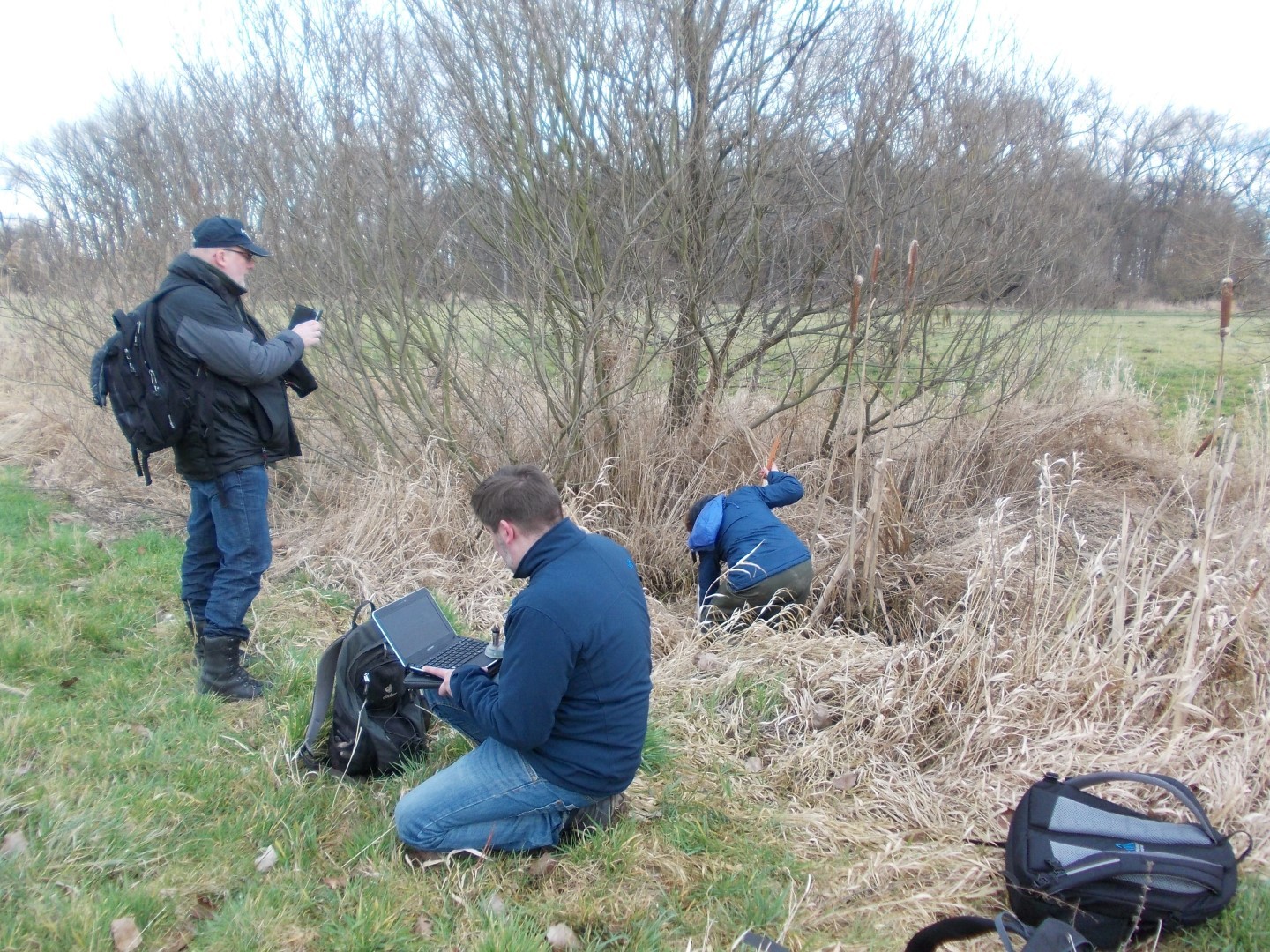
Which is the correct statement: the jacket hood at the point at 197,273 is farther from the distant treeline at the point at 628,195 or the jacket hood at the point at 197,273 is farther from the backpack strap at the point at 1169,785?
the backpack strap at the point at 1169,785

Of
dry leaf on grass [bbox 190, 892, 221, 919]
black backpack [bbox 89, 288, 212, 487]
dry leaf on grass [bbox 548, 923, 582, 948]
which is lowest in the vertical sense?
dry leaf on grass [bbox 548, 923, 582, 948]

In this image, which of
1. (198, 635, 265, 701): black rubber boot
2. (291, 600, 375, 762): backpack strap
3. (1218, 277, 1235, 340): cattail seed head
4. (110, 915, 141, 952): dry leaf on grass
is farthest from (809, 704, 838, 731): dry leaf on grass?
(110, 915, 141, 952): dry leaf on grass

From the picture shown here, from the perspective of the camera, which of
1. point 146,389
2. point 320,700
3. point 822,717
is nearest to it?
point 320,700

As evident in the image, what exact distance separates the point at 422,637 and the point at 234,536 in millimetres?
1036

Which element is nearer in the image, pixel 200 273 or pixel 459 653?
pixel 459 653

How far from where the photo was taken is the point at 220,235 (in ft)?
11.8

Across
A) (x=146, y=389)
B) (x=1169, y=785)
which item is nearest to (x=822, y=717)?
(x=1169, y=785)

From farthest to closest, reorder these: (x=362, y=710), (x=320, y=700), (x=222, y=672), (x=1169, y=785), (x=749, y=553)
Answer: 1. (x=749, y=553)
2. (x=222, y=672)
3. (x=320, y=700)
4. (x=362, y=710)
5. (x=1169, y=785)

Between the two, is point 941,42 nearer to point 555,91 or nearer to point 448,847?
point 555,91

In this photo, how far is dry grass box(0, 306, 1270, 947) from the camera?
3.24 m

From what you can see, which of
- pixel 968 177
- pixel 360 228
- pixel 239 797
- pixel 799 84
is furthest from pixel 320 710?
pixel 968 177

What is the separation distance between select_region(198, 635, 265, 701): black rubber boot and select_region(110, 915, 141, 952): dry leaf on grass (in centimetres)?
144

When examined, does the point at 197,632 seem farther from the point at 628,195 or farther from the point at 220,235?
the point at 628,195

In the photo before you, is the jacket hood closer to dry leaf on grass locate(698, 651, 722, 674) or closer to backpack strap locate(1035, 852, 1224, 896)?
dry leaf on grass locate(698, 651, 722, 674)
